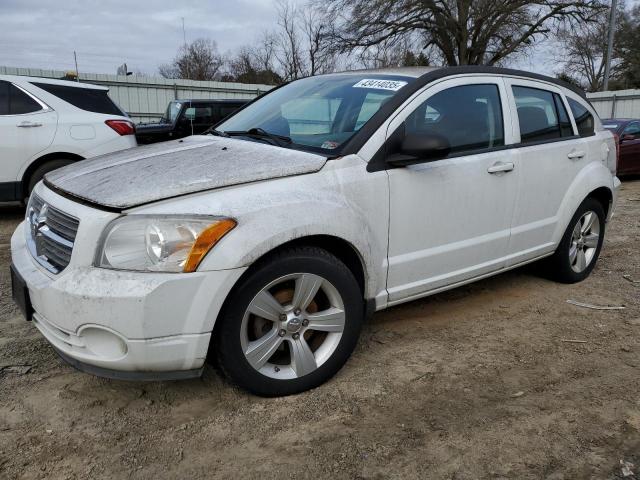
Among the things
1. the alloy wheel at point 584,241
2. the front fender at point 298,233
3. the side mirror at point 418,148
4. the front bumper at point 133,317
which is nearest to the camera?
the front bumper at point 133,317

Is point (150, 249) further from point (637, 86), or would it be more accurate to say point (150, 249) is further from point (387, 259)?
point (637, 86)

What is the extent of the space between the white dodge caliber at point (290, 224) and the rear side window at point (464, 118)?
0.04 ft

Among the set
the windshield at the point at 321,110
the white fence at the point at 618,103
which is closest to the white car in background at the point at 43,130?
the windshield at the point at 321,110

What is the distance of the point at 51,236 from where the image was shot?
2.55m

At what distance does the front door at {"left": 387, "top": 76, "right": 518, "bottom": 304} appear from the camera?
3049 mm

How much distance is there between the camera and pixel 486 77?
3609 mm

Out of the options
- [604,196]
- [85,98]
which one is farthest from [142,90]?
[604,196]

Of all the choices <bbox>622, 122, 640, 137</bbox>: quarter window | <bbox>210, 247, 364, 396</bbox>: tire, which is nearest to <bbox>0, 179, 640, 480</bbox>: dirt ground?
<bbox>210, 247, 364, 396</bbox>: tire

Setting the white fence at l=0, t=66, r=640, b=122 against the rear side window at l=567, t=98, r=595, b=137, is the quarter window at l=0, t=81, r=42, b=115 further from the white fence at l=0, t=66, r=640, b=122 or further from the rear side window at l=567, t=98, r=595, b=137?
the white fence at l=0, t=66, r=640, b=122

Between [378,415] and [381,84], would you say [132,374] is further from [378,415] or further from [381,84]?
[381,84]

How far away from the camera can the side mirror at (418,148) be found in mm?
2840

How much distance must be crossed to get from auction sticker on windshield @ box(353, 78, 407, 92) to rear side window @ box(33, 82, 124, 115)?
4.52 m

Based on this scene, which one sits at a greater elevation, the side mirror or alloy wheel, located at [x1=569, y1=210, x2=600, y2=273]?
the side mirror

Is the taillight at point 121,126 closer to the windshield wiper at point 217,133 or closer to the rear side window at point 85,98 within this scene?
the rear side window at point 85,98
